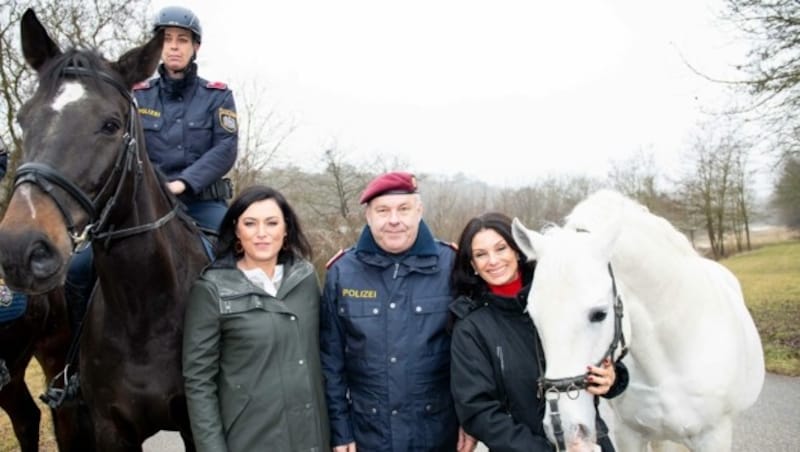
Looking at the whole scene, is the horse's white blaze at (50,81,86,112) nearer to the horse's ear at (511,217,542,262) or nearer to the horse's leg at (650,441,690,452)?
the horse's ear at (511,217,542,262)

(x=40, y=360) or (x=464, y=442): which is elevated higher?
(x=40, y=360)

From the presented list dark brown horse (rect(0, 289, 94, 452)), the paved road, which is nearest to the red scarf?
dark brown horse (rect(0, 289, 94, 452))

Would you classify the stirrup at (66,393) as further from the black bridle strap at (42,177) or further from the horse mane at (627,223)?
the horse mane at (627,223)

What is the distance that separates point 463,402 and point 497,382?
21cm

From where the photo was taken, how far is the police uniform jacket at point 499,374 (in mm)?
2449

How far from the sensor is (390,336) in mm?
2699

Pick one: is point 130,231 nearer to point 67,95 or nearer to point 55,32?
point 67,95

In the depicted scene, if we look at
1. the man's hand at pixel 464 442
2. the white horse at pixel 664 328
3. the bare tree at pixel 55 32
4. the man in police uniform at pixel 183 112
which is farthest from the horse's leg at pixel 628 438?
the bare tree at pixel 55 32

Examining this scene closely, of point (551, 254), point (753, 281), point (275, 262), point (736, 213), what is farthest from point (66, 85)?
point (736, 213)

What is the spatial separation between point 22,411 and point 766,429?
6.86 metres

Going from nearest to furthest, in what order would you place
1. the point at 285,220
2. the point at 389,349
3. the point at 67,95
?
the point at 67,95
the point at 389,349
the point at 285,220

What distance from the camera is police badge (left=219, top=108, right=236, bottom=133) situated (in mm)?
3617

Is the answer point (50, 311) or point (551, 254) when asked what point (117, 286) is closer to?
point (50, 311)

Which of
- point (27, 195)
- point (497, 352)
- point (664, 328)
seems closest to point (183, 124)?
point (27, 195)
